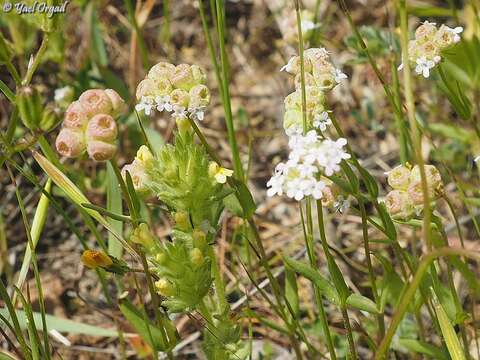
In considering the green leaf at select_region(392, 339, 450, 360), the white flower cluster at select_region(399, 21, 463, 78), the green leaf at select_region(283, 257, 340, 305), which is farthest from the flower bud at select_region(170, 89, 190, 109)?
the green leaf at select_region(392, 339, 450, 360)

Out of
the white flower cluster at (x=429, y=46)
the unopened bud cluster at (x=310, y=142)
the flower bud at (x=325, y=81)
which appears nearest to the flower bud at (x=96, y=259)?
the unopened bud cluster at (x=310, y=142)

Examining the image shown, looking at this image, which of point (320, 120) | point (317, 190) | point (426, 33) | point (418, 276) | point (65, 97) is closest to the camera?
point (418, 276)

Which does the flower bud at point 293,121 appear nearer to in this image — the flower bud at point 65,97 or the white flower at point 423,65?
the white flower at point 423,65

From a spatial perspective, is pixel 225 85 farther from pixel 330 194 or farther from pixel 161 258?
pixel 161 258

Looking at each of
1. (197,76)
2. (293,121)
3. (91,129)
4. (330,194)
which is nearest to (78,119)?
(91,129)

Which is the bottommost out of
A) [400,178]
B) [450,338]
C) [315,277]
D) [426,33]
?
[450,338]

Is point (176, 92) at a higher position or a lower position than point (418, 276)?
higher

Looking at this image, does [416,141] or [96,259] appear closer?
[416,141]

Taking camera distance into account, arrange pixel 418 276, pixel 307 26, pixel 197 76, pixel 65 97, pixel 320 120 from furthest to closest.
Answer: pixel 307 26 → pixel 65 97 → pixel 197 76 → pixel 320 120 → pixel 418 276
